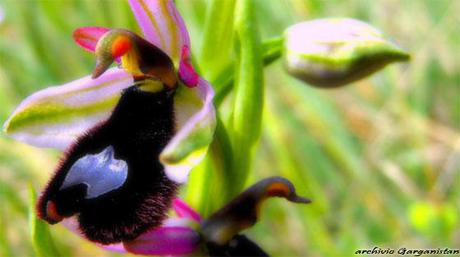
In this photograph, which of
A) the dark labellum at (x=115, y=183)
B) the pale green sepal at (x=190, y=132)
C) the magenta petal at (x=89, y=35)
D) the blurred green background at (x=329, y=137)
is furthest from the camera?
the blurred green background at (x=329, y=137)

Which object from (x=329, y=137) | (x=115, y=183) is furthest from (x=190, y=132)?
(x=329, y=137)

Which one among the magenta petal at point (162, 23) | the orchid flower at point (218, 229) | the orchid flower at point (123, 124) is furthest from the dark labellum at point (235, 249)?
the magenta petal at point (162, 23)

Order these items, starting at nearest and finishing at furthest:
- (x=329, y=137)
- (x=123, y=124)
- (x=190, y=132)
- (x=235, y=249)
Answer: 1. (x=190, y=132)
2. (x=123, y=124)
3. (x=235, y=249)
4. (x=329, y=137)

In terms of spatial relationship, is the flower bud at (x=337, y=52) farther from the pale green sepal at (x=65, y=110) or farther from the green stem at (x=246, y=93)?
the pale green sepal at (x=65, y=110)

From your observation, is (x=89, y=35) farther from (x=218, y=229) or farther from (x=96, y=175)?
(x=218, y=229)

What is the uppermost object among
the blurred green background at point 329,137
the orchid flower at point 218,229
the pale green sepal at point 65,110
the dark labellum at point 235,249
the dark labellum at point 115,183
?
the pale green sepal at point 65,110

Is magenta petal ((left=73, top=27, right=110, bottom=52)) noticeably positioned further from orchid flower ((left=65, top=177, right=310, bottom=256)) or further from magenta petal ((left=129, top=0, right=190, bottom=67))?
orchid flower ((left=65, top=177, right=310, bottom=256))
